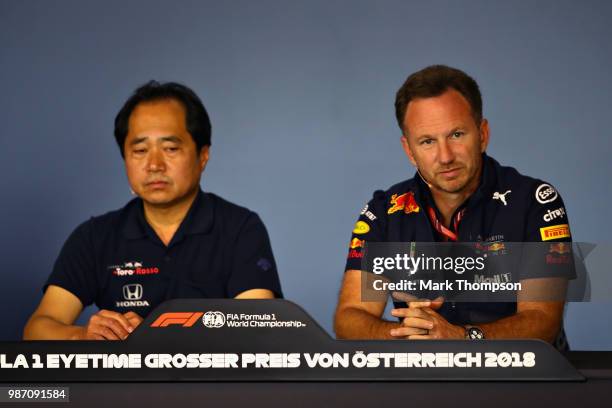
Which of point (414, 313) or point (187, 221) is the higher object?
point (187, 221)

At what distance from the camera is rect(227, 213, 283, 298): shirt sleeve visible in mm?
2259

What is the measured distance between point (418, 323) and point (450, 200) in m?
0.80

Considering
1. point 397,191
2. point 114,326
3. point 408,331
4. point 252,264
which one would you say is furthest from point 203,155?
point 408,331

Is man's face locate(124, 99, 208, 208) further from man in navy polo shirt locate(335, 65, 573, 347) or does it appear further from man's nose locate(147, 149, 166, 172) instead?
man in navy polo shirt locate(335, 65, 573, 347)

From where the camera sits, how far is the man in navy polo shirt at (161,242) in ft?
7.49

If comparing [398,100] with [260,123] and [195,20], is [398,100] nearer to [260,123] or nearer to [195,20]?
[260,123]

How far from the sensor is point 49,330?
6.99 feet

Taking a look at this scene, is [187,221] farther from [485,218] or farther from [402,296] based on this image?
[402,296]

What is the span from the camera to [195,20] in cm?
335

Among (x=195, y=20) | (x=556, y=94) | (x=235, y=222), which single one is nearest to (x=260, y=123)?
(x=195, y=20)

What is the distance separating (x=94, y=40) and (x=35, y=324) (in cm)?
159

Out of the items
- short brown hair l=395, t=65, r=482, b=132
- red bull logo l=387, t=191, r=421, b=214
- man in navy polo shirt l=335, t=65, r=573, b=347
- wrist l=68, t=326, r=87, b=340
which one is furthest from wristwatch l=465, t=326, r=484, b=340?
wrist l=68, t=326, r=87, b=340

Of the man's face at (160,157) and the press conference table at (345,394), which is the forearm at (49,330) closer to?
the man's face at (160,157)

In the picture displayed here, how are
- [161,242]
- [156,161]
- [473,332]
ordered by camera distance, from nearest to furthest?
[473,332]
[156,161]
[161,242]
